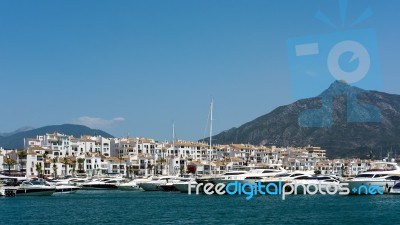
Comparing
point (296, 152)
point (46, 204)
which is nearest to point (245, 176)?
point (46, 204)

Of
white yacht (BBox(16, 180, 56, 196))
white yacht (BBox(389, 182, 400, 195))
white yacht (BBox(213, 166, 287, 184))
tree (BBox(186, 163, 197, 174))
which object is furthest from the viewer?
tree (BBox(186, 163, 197, 174))

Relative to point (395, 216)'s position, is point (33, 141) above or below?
above

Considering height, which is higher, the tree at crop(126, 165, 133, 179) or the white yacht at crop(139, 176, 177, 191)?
the tree at crop(126, 165, 133, 179)

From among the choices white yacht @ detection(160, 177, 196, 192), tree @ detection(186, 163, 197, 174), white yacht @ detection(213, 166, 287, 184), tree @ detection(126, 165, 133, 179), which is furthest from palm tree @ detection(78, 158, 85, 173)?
white yacht @ detection(213, 166, 287, 184)

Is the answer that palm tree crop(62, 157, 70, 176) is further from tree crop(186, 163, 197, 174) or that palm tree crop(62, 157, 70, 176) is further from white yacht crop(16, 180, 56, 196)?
white yacht crop(16, 180, 56, 196)

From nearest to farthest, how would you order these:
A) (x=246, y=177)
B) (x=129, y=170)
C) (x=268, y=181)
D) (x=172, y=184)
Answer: (x=268, y=181) < (x=246, y=177) < (x=172, y=184) < (x=129, y=170)

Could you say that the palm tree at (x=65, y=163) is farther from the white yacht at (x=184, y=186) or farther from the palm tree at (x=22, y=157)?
the white yacht at (x=184, y=186)

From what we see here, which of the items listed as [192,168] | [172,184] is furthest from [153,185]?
[192,168]

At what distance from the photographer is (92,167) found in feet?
340

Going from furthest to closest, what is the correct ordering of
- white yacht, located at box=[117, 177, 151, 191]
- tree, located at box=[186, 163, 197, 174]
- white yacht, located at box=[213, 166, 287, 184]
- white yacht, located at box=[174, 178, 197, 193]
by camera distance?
tree, located at box=[186, 163, 197, 174]
white yacht, located at box=[117, 177, 151, 191]
white yacht, located at box=[174, 178, 197, 193]
white yacht, located at box=[213, 166, 287, 184]

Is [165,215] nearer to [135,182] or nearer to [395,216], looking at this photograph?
[395,216]

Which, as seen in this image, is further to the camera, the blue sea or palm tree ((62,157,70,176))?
palm tree ((62,157,70,176))

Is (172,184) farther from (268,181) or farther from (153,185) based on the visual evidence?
(268,181)

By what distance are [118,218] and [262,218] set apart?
7811mm
